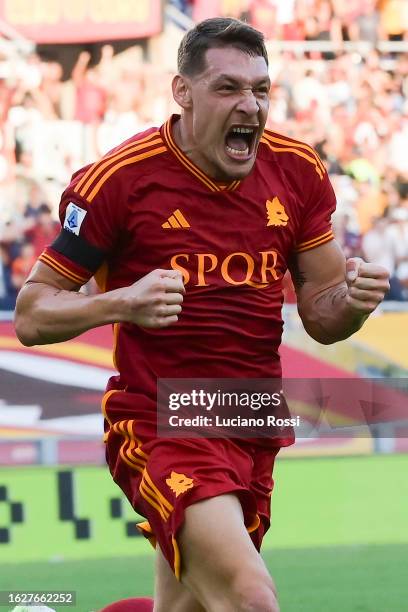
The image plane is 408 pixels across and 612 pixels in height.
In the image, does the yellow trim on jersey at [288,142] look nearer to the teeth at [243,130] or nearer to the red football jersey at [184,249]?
the red football jersey at [184,249]

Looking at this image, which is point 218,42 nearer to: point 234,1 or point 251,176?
point 251,176

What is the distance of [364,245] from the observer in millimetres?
9156

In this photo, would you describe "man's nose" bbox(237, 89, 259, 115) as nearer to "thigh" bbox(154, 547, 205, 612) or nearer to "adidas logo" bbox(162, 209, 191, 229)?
"adidas logo" bbox(162, 209, 191, 229)

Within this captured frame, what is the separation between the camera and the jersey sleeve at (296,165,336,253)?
388cm

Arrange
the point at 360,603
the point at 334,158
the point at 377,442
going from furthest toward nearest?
the point at 334,158 → the point at 377,442 → the point at 360,603

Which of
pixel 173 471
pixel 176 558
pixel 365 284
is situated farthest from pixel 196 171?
pixel 176 558

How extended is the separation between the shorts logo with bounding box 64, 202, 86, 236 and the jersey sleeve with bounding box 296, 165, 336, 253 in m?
0.73

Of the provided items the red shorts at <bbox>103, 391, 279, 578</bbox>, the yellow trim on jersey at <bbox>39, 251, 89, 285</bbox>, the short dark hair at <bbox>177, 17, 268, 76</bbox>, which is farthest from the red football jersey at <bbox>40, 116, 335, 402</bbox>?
the short dark hair at <bbox>177, 17, 268, 76</bbox>

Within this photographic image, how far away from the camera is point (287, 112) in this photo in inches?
387

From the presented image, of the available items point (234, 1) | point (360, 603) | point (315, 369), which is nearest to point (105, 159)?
Answer: point (360, 603)

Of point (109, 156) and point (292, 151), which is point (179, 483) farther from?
point (292, 151)

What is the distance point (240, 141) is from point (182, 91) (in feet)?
0.94

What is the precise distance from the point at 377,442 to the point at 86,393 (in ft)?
5.57

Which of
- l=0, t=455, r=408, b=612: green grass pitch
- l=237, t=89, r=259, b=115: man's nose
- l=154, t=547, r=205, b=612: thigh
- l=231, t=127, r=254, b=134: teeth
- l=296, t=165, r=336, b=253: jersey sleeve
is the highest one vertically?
l=237, t=89, r=259, b=115: man's nose
